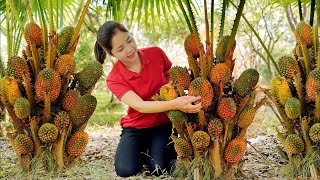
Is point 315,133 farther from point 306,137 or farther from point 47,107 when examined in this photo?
point 47,107

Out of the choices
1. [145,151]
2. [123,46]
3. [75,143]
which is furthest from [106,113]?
[123,46]

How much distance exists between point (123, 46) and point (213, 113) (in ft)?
1.91

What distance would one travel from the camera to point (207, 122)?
2.04m

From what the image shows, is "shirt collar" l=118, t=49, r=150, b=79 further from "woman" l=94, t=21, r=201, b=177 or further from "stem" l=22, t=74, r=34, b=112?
"stem" l=22, t=74, r=34, b=112

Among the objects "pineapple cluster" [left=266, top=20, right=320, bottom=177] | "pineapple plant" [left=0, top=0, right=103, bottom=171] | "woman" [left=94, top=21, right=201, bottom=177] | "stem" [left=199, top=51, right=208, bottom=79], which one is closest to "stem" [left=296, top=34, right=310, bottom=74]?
"pineapple cluster" [left=266, top=20, right=320, bottom=177]

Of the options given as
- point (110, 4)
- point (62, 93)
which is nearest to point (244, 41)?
point (110, 4)

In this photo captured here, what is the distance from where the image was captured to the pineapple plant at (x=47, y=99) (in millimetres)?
2223

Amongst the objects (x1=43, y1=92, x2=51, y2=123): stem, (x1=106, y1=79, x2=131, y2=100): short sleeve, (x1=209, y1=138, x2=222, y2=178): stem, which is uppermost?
(x1=106, y1=79, x2=131, y2=100): short sleeve

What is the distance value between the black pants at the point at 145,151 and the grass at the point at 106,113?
3.31m

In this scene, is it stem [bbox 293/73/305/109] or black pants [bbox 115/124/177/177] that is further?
black pants [bbox 115/124/177/177]

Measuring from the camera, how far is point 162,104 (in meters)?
2.04

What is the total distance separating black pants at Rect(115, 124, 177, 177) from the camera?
2.32 meters

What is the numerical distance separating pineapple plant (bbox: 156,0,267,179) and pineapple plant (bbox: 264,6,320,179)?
12 cm

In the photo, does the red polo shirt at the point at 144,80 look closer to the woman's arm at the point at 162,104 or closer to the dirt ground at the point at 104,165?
the woman's arm at the point at 162,104
